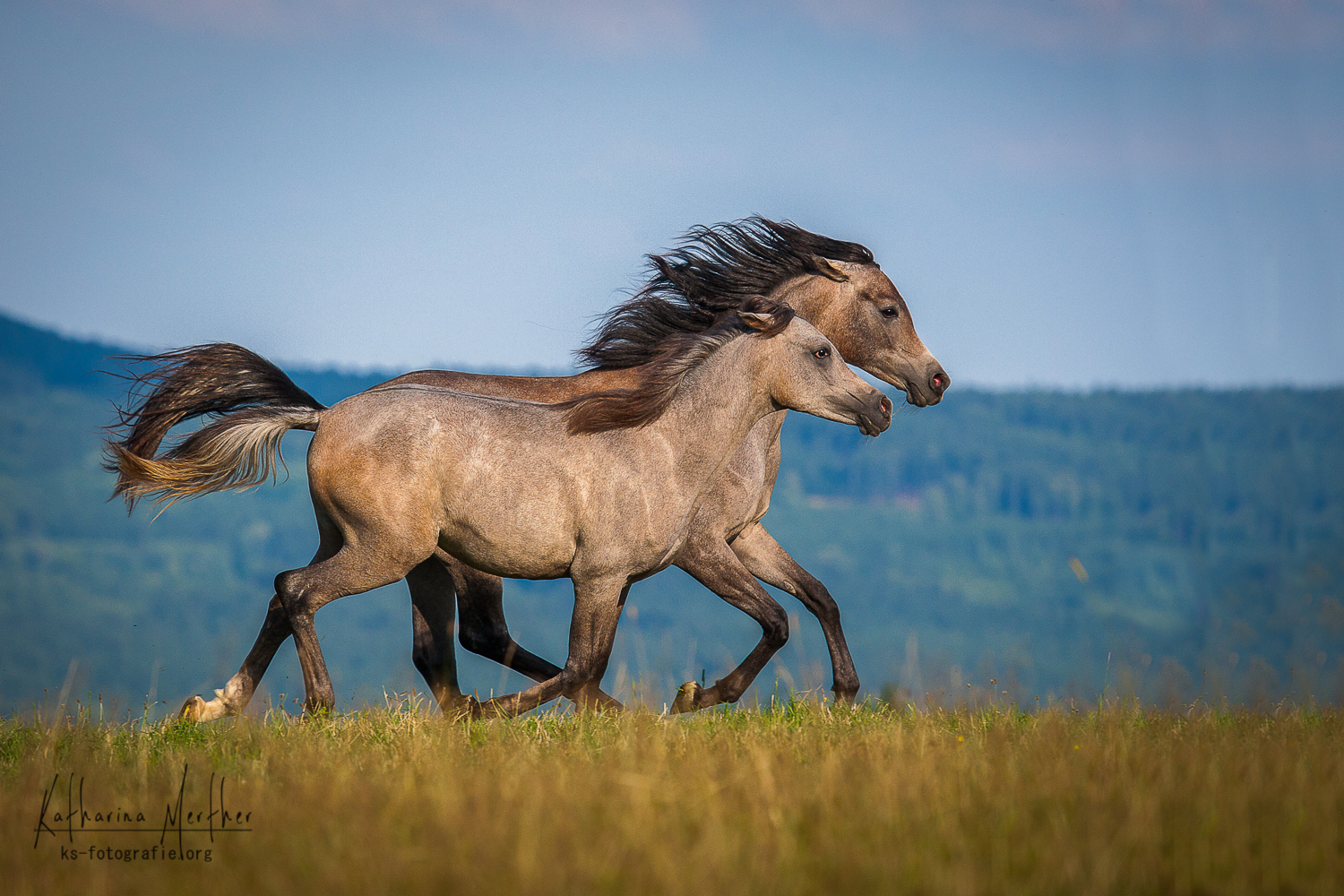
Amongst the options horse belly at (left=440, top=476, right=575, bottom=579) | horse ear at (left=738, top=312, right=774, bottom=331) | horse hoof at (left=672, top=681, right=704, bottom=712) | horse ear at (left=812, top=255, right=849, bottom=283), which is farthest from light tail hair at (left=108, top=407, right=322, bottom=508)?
horse ear at (left=812, top=255, right=849, bottom=283)

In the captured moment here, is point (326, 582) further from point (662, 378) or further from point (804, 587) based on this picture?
point (804, 587)

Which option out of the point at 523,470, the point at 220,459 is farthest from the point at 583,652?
the point at 220,459

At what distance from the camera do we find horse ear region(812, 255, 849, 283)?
7.61 m

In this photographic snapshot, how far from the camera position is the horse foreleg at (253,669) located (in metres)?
5.88

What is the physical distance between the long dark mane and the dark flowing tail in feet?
4.68

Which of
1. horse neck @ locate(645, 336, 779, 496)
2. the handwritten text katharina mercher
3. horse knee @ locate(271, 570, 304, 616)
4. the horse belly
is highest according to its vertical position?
horse neck @ locate(645, 336, 779, 496)

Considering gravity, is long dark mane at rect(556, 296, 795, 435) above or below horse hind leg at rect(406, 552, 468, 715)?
above

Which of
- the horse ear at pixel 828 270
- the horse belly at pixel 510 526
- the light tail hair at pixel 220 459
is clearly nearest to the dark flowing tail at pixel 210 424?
the light tail hair at pixel 220 459

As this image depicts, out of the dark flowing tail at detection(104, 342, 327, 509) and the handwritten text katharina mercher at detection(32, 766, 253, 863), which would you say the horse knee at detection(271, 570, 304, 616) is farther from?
the handwritten text katharina mercher at detection(32, 766, 253, 863)

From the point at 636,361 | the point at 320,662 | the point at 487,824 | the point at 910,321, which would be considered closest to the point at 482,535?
the point at 320,662

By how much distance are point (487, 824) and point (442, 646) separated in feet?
11.9

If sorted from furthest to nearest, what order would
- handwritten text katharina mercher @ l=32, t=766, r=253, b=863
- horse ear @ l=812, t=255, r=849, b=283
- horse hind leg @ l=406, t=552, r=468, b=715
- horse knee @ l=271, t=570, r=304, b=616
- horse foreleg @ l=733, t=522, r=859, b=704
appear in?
horse ear @ l=812, t=255, r=849, b=283 → horse foreleg @ l=733, t=522, r=859, b=704 → horse hind leg @ l=406, t=552, r=468, b=715 → horse knee @ l=271, t=570, r=304, b=616 → handwritten text katharina mercher @ l=32, t=766, r=253, b=863

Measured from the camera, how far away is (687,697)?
6844mm

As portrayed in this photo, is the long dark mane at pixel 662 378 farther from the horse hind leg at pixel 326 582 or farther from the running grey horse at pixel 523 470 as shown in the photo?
the horse hind leg at pixel 326 582
